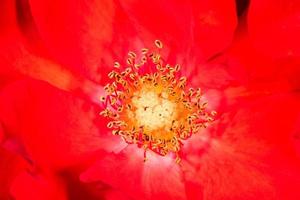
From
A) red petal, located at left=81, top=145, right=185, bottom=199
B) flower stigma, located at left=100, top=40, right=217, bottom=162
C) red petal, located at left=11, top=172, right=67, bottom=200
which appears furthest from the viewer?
flower stigma, located at left=100, top=40, right=217, bottom=162

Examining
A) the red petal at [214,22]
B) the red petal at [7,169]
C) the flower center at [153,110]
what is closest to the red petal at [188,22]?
the red petal at [214,22]

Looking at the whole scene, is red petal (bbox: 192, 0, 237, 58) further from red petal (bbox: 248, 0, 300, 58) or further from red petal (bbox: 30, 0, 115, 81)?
red petal (bbox: 30, 0, 115, 81)

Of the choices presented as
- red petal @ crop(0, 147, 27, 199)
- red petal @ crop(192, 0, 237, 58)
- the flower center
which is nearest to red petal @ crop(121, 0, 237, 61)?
red petal @ crop(192, 0, 237, 58)

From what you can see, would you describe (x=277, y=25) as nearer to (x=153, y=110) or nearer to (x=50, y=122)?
(x=153, y=110)

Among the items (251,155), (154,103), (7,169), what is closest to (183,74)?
(154,103)

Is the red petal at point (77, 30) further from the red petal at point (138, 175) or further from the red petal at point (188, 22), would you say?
the red petal at point (138, 175)

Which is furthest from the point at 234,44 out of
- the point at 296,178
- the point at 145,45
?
the point at 296,178

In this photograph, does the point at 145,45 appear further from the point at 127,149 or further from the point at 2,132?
the point at 2,132
